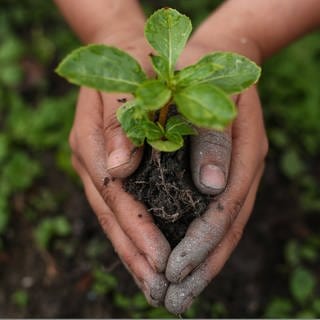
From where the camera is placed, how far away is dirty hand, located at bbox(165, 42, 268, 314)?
1286 millimetres

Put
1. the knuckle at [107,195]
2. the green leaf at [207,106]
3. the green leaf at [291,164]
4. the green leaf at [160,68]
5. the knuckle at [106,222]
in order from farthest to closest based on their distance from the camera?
the green leaf at [291,164], the knuckle at [106,222], the knuckle at [107,195], the green leaf at [160,68], the green leaf at [207,106]

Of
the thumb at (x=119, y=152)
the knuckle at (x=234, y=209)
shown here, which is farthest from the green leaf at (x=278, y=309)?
the thumb at (x=119, y=152)

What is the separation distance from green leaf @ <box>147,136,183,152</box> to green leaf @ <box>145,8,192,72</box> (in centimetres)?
16

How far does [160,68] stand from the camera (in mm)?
1097

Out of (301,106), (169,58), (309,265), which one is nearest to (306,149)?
(301,106)

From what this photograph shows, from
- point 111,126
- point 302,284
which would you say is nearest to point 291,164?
point 302,284

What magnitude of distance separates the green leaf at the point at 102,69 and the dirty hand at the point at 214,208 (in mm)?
304

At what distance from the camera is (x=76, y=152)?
160 cm

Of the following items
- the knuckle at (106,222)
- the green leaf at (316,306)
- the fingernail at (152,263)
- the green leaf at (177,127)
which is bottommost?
the green leaf at (316,306)

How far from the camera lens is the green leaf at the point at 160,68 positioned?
1091 mm

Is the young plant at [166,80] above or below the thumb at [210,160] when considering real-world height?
above

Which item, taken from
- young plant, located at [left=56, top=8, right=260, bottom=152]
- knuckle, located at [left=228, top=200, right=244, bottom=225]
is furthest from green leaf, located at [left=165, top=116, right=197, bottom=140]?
knuckle, located at [left=228, top=200, right=244, bottom=225]

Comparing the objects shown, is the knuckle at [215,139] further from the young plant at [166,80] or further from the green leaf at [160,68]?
the green leaf at [160,68]

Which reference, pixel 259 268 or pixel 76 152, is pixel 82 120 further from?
pixel 259 268
